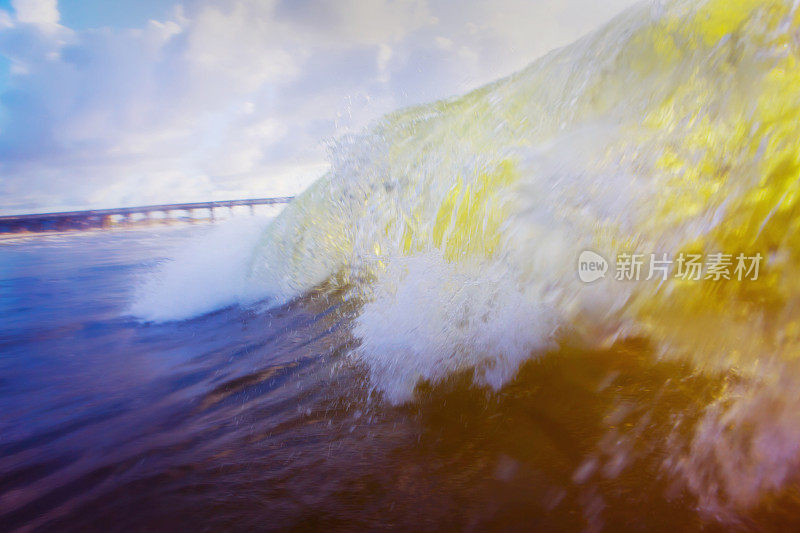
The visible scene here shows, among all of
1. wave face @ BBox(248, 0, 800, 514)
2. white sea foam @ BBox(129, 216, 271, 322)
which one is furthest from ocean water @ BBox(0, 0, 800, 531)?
white sea foam @ BBox(129, 216, 271, 322)

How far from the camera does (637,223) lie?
112 cm

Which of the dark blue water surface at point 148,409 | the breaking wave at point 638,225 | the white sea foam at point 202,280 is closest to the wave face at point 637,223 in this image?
the breaking wave at point 638,225

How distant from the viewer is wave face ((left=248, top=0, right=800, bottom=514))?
0.92 meters

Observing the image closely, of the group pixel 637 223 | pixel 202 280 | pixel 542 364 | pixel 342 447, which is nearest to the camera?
pixel 342 447

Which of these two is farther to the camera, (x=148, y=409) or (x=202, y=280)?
(x=202, y=280)

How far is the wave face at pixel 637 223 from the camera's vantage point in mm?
915

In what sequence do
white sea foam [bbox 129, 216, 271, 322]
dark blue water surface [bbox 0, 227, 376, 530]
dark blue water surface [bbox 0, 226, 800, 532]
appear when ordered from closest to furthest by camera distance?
dark blue water surface [bbox 0, 226, 800, 532] → dark blue water surface [bbox 0, 227, 376, 530] → white sea foam [bbox 129, 216, 271, 322]

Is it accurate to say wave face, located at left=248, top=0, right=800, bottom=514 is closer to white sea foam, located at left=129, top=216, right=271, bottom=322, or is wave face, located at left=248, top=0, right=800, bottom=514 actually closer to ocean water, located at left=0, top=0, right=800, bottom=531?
ocean water, located at left=0, top=0, right=800, bottom=531

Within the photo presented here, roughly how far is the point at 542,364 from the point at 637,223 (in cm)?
55

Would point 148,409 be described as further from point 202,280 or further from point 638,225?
point 202,280

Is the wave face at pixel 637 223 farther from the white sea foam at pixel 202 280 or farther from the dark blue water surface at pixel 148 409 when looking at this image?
the white sea foam at pixel 202 280

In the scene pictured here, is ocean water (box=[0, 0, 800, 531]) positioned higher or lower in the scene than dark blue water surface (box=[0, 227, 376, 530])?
higher

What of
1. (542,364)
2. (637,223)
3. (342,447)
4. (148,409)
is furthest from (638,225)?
(148,409)

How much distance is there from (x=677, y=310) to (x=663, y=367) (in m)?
0.19
